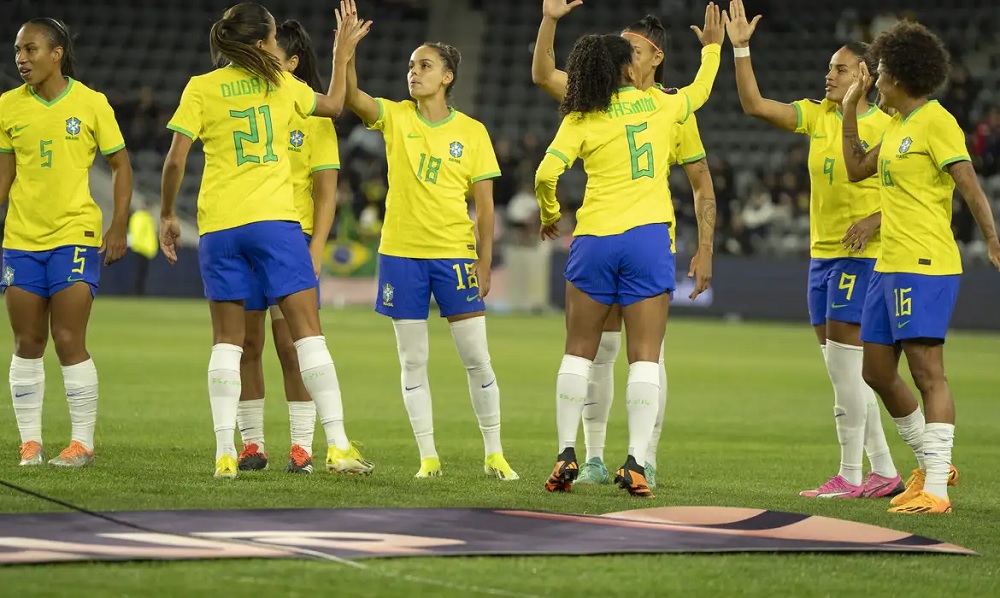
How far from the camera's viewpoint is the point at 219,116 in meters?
7.13

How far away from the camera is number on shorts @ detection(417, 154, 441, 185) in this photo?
770 cm

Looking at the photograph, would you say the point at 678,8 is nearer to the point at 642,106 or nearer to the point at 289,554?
the point at 642,106

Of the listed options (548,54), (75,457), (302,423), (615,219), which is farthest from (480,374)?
(75,457)

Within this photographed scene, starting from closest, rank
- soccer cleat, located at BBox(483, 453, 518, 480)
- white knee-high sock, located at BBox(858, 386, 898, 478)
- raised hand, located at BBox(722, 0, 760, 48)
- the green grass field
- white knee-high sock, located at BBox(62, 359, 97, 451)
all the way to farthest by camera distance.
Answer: the green grass field
white knee-high sock, located at BBox(62, 359, 97, 451)
soccer cleat, located at BBox(483, 453, 518, 480)
raised hand, located at BBox(722, 0, 760, 48)
white knee-high sock, located at BBox(858, 386, 898, 478)

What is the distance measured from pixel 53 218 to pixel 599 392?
2916 millimetres

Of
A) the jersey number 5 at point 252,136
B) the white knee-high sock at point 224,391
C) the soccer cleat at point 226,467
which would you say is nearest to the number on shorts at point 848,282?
the jersey number 5 at point 252,136

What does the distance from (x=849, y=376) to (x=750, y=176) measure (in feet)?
75.8

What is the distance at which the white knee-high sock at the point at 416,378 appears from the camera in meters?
7.73

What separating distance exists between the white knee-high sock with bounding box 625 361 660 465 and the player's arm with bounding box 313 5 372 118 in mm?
1958

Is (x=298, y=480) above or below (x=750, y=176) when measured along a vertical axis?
below

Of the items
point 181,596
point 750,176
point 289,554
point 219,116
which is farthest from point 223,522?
point 750,176

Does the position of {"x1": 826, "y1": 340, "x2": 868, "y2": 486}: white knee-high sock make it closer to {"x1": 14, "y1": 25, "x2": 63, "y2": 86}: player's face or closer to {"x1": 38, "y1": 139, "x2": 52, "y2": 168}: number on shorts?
{"x1": 38, "y1": 139, "x2": 52, "y2": 168}: number on shorts

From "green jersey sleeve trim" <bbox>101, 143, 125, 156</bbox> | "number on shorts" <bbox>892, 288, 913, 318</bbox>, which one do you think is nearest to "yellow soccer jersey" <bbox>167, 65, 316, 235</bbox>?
"green jersey sleeve trim" <bbox>101, 143, 125, 156</bbox>

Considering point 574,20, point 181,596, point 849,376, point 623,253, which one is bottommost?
point 181,596
